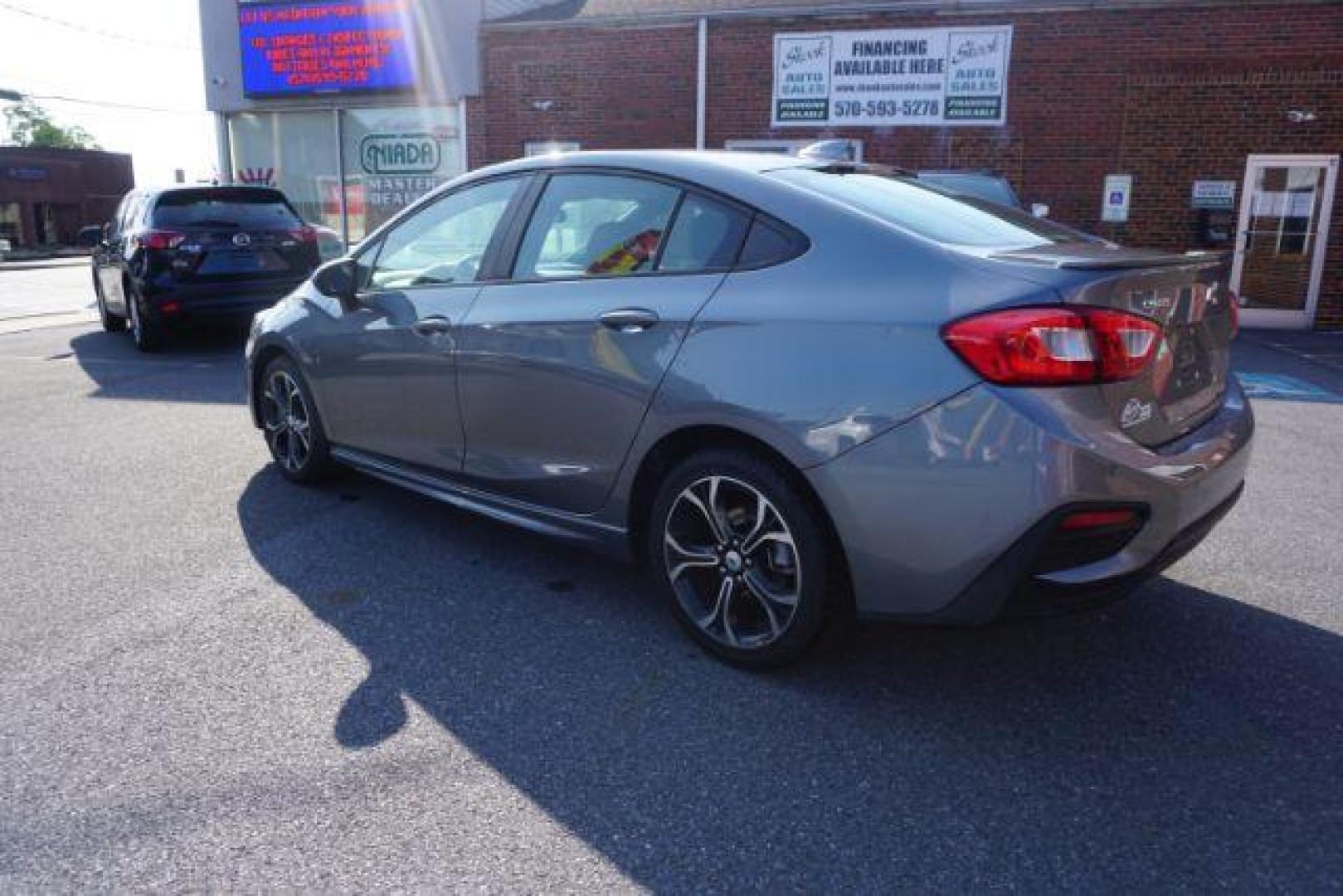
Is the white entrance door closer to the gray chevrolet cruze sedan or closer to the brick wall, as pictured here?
the brick wall

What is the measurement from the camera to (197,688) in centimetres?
307

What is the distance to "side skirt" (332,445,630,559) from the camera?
354 cm

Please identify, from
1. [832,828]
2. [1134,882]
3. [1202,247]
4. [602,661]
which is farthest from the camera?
[1202,247]

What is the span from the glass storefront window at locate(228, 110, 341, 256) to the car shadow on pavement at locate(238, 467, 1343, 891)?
15619 mm

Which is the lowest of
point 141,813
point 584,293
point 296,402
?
point 141,813

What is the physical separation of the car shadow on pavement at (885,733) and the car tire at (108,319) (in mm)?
9240

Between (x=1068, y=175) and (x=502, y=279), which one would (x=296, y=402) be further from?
(x=1068, y=175)

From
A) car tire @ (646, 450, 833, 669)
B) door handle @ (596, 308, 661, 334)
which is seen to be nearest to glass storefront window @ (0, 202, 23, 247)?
door handle @ (596, 308, 661, 334)

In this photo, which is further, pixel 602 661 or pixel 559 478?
pixel 559 478

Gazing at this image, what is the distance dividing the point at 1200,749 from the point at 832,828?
109cm

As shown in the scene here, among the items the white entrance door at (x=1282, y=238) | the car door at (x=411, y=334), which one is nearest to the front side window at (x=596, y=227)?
the car door at (x=411, y=334)

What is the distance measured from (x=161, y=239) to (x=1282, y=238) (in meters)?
13.1

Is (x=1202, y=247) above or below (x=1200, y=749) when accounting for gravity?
above

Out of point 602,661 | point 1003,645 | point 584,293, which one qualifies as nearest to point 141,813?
point 602,661
